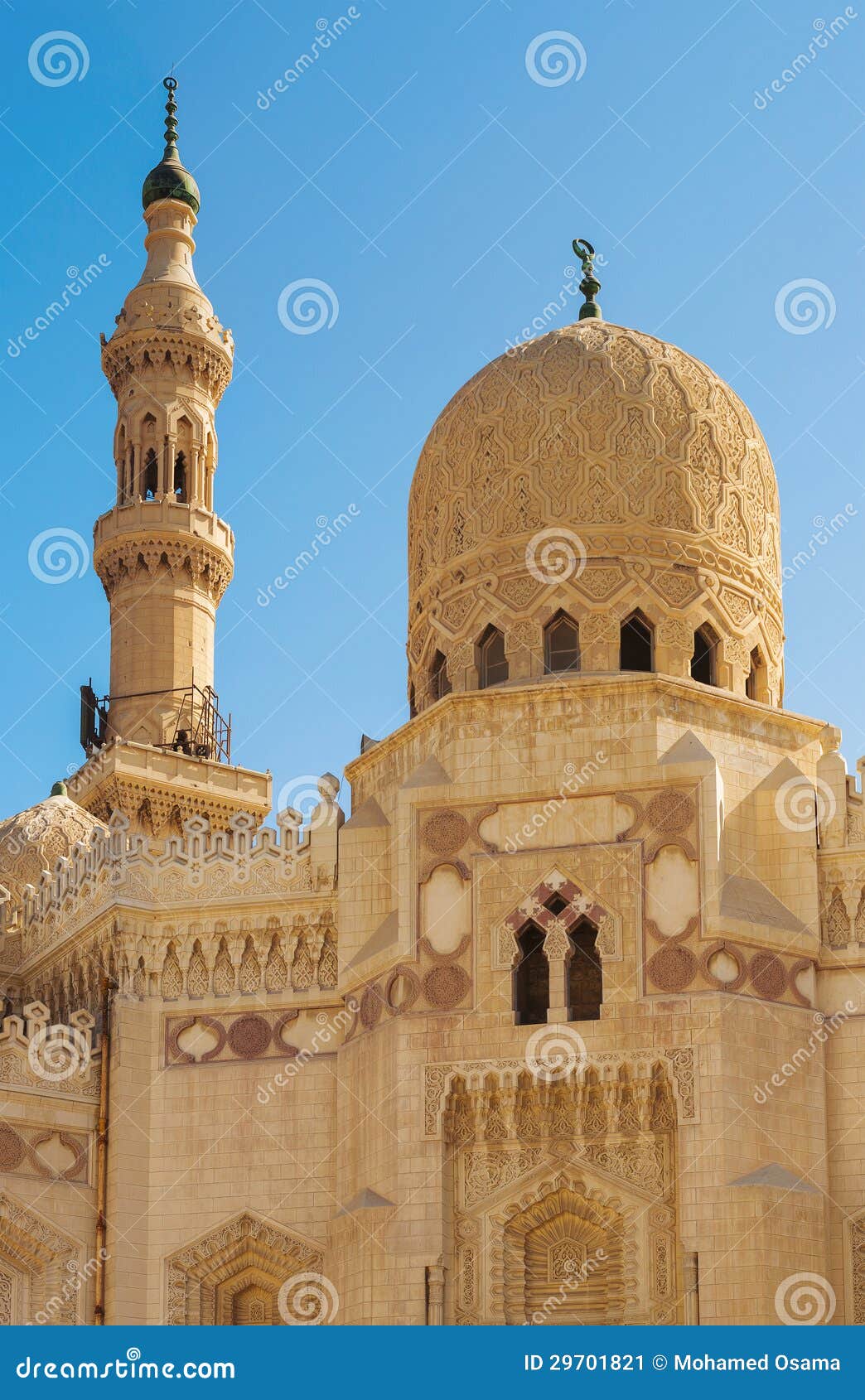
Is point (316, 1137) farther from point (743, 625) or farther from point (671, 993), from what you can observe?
point (743, 625)

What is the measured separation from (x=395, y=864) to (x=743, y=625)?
171 inches

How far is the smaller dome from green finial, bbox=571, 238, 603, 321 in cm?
1192

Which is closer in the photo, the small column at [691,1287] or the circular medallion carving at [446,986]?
the small column at [691,1287]

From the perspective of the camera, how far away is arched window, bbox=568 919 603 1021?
1995 cm

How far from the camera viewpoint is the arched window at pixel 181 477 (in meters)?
33.1

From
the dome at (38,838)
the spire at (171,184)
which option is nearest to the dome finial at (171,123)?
the spire at (171,184)

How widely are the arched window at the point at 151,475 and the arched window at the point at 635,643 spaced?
12.9 meters

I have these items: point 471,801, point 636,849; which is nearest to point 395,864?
point 471,801

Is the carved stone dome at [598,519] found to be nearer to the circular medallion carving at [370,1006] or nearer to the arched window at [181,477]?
the circular medallion carving at [370,1006]

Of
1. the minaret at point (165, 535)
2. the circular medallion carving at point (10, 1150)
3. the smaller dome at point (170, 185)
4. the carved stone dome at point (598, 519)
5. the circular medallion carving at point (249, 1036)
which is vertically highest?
the smaller dome at point (170, 185)

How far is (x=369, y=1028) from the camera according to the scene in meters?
20.5

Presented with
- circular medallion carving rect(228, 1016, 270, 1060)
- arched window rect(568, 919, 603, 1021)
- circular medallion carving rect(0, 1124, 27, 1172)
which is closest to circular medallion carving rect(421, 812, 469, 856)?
arched window rect(568, 919, 603, 1021)

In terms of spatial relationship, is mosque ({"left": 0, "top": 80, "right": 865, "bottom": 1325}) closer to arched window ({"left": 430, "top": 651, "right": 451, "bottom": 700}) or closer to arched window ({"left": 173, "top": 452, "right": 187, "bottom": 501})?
arched window ({"left": 430, "top": 651, "right": 451, "bottom": 700})

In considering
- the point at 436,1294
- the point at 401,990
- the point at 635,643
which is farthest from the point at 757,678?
the point at 436,1294
